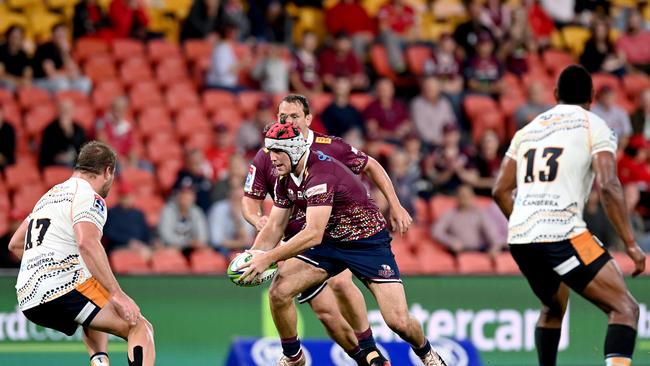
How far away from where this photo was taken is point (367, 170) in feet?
34.2

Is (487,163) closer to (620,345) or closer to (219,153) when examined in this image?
(219,153)

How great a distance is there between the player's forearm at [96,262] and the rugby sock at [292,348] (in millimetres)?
1786

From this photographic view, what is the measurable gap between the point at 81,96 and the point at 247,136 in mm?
2562

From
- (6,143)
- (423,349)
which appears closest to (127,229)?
(6,143)

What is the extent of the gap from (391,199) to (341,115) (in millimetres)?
7598

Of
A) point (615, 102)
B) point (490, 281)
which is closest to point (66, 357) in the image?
point (490, 281)

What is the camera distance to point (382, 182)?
10.3 meters

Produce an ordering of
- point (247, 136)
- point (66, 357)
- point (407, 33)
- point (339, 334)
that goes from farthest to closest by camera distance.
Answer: point (407, 33) → point (247, 136) → point (66, 357) → point (339, 334)

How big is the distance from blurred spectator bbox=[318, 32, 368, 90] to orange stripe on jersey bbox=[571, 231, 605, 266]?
10.4m

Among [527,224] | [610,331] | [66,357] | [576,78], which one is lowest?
[66,357]

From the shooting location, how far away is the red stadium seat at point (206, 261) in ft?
49.8

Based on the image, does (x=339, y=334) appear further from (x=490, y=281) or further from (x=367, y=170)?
(x=490, y=281)

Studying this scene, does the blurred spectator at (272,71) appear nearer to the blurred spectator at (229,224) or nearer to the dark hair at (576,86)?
the blurred spectator at (229,224)

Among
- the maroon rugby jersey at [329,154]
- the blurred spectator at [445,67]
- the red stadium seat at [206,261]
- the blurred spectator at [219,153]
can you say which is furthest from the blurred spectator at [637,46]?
the maroon rugby jersey at [329,154]
